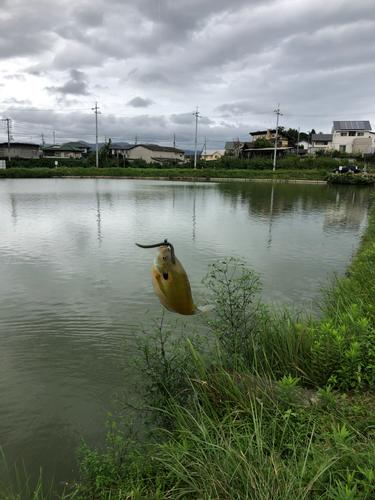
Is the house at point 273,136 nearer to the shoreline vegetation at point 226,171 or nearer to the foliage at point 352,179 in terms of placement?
the shoreline vegetation at point 226,171

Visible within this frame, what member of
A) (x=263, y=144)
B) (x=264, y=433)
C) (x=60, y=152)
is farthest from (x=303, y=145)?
(x=264, y=433)

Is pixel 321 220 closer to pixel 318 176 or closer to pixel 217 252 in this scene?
pixel 217 252

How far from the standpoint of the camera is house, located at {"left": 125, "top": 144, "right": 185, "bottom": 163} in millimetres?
72006

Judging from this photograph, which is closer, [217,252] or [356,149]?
[217,252]

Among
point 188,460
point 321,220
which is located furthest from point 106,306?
point 321,220

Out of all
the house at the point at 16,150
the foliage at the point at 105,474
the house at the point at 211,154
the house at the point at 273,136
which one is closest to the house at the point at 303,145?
the house at the point at 273,136

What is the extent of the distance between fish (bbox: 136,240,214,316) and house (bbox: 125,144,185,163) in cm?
7173

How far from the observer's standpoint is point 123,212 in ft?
54.6

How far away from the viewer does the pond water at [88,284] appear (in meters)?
3.31

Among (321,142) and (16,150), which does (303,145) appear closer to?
(321,142)

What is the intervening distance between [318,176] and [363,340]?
4656cm

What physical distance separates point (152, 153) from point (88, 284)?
69.3 metres

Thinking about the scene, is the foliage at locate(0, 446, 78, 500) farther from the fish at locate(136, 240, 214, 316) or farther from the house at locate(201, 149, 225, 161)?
the house at locate(201, 149, 225, 161)

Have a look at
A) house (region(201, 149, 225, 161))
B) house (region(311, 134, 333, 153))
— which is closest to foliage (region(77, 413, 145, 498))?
house (region(311, 134, 333, 153))
